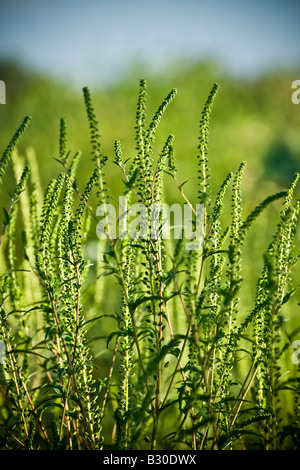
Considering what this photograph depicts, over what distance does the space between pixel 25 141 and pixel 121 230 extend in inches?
129

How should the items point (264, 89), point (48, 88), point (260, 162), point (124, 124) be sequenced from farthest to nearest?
point (264, 89) < point (48, 88) < point (260, 162) < point (124, 124)

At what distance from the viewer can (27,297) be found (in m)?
1.62

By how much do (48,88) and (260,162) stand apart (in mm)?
3046

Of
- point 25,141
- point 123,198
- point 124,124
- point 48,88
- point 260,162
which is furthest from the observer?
point 48,88

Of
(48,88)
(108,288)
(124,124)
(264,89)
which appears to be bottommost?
(108,288)

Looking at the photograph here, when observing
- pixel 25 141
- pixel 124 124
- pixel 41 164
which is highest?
pixel 124 124

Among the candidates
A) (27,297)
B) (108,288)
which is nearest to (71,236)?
(27,297)

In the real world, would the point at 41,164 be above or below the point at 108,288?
above

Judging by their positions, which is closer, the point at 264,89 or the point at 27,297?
the point at 27,297

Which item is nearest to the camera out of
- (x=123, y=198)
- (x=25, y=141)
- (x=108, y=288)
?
(x=123, y=198)
